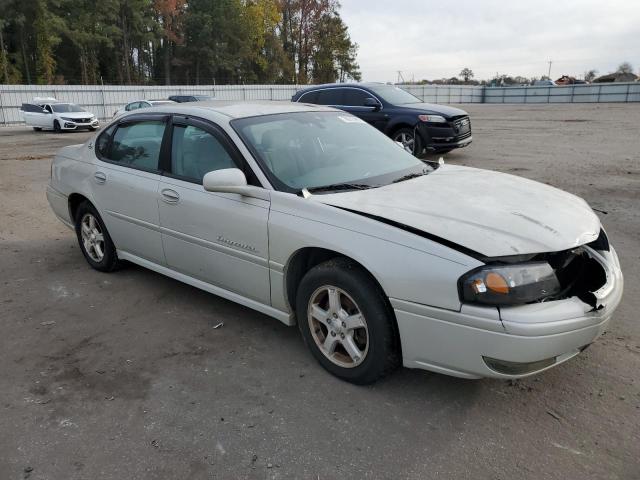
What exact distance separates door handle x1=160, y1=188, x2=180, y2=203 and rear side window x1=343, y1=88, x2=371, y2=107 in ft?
28.0

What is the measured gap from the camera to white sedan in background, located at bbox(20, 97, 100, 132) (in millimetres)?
25438

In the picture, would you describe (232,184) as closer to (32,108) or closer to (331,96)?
(331,96)

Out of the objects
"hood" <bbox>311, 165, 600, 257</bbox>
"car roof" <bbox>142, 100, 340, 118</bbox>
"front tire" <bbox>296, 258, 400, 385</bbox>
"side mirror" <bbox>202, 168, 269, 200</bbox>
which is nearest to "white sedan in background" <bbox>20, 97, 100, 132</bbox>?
"car roof" <bbox>142, 100, 340, 118</bbox>

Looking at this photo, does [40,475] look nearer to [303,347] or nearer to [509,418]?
[303,347]

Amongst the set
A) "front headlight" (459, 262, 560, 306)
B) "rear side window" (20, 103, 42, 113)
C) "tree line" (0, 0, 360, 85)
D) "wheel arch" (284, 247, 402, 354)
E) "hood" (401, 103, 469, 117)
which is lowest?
"wheel arch" (284, 247, 402, 354)

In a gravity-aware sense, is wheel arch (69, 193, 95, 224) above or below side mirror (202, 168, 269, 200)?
below

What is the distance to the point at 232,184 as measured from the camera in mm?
3314

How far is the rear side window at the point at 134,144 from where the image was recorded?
4.23 meters

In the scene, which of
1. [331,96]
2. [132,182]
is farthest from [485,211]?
[331,96]

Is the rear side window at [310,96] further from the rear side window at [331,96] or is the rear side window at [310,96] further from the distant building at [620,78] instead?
the distant building at [620,78]

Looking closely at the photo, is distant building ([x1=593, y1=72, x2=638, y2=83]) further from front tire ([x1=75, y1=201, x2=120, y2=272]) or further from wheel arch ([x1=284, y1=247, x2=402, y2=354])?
wheel arch ([x1=284, y1=247, x2=402, y2=354])

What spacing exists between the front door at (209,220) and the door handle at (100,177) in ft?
2.89

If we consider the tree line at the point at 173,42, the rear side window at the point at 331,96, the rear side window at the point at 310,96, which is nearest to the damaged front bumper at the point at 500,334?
the rear side window at the point at 331,96

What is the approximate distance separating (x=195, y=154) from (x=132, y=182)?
2.38 ft
